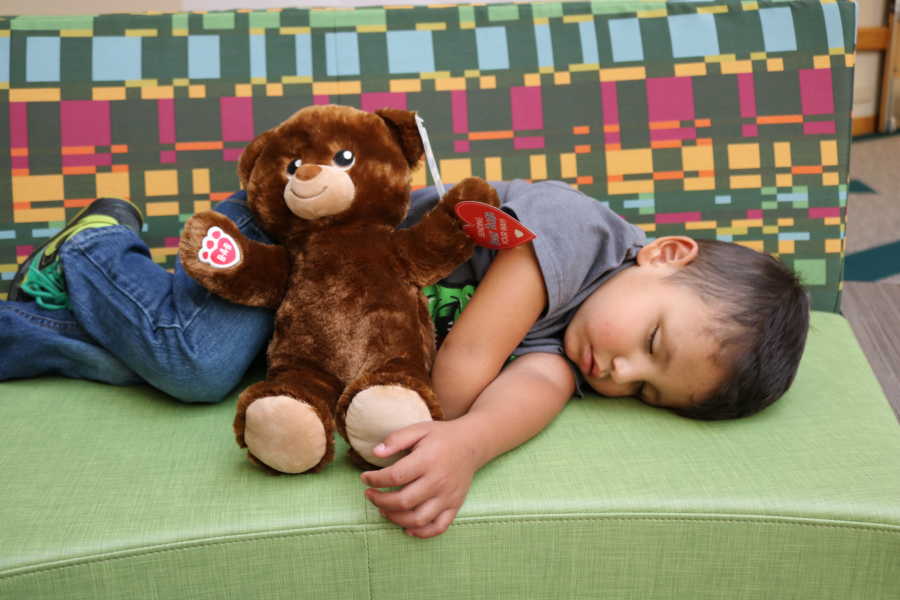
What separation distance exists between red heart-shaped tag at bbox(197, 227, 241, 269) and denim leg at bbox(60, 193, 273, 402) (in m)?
0.08

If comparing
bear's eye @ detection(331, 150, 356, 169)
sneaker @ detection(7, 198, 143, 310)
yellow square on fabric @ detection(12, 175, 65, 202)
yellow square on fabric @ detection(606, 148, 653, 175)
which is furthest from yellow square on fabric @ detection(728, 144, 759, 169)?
yellow square on fabric @ detection(12, 175, 65, 202)

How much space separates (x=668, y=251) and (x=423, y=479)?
0.49 m

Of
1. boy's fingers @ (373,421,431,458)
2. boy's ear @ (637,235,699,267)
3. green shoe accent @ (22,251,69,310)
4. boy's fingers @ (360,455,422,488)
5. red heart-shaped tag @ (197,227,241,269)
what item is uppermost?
red heart-shaped tag @ (197,227,241,269)

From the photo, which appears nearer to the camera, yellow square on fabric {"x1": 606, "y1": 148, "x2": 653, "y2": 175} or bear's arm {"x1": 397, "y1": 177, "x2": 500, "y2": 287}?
bear's arm {"x1": 397, "y1": 177, "x2": 500, "y2": 287}

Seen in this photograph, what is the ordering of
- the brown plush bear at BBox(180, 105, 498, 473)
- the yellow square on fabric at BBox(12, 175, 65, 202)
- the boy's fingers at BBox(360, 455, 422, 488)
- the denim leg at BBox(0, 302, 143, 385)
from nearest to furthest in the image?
1. the boy's fingers at BBox(360, 455, 422, 488)
2. the brown plush bear at BBox(180, 105, 498, 473)
3. the denim leg at BBox(0, 302, 143, 385)
4. the yellow square on fabric at BBox(12, 175, 65, 202)

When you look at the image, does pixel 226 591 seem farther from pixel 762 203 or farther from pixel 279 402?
pixel 762 203

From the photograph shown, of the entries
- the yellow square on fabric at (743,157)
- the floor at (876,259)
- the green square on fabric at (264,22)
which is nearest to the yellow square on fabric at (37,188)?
the green square on fabric at (264,22)

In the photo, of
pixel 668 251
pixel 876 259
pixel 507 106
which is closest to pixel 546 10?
pixel 507 106

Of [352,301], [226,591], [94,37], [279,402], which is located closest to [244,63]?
[94,37]

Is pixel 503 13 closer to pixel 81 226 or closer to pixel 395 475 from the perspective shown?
pixel 81 226

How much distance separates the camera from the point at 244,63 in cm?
135

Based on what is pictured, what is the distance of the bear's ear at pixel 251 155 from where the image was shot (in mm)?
1019

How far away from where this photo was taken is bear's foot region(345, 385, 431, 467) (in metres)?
0.82

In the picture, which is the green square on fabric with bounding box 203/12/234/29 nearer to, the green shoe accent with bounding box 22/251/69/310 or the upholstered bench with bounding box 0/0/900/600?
the upholstered bench with bounding box 0/0/900/600
